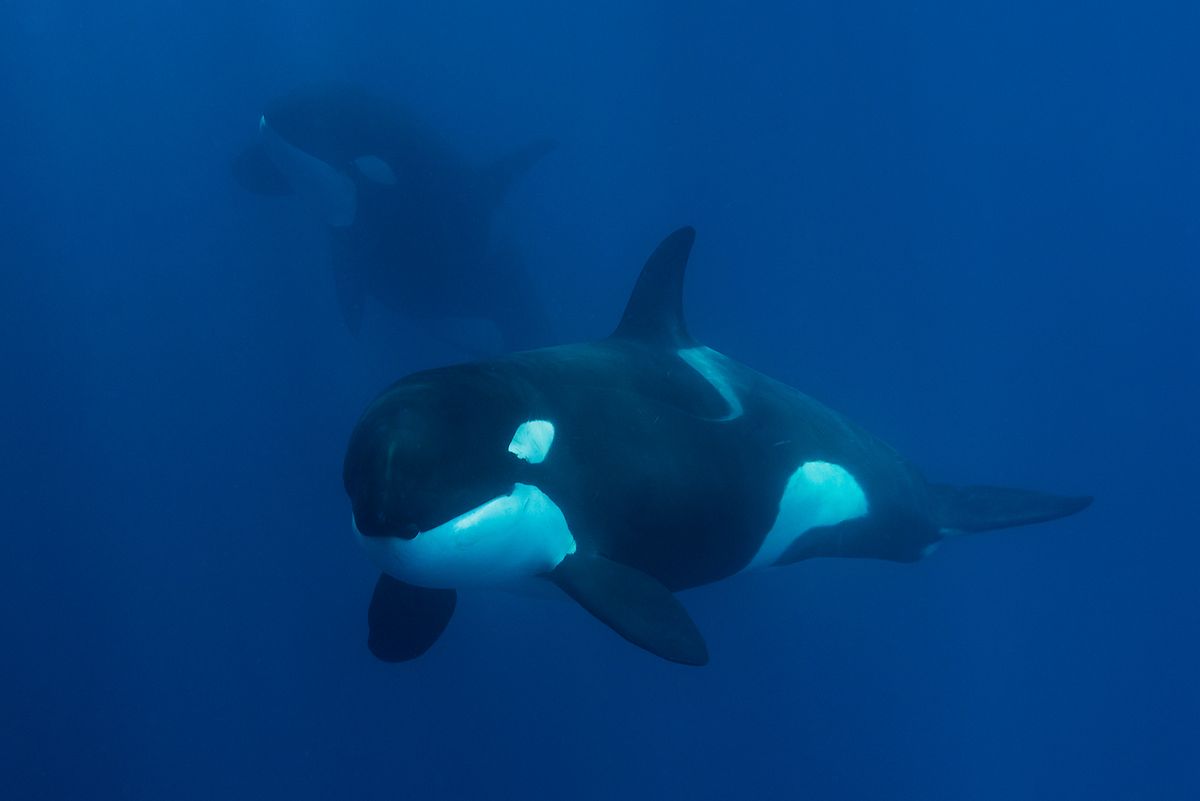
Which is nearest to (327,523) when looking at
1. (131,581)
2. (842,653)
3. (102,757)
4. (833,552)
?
(131,581)

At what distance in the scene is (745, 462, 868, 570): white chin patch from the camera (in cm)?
598

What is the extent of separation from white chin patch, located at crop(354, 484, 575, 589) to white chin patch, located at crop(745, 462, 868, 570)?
207 cm

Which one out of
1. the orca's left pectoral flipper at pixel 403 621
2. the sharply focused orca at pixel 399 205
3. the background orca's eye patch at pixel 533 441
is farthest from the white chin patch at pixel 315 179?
the background orca's eye patch at pixel 533 441

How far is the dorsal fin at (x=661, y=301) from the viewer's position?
615 cm

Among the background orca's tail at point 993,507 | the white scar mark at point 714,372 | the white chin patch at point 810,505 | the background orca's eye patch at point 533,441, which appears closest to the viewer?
the background orca's eye patch at point 533,441

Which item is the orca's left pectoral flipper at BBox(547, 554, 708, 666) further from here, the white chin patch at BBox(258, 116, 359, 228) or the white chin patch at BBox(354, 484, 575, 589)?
the white chin patch at BBox(258, 116, 359, 228)

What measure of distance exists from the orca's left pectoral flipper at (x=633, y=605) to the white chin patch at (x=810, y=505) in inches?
69.6

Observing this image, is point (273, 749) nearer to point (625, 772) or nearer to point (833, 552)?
point (625, 772)

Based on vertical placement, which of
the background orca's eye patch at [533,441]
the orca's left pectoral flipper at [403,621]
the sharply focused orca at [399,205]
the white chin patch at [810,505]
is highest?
the sharply focused orca at [399,205]

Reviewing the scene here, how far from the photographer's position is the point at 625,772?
10523mm

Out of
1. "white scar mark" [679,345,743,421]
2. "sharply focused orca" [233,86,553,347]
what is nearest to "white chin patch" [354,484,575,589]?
"white scar mark" [679,345,743,421]

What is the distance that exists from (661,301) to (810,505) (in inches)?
68.5

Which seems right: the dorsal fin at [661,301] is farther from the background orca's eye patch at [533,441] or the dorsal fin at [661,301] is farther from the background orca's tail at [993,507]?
the background orca's tail at [993,507]

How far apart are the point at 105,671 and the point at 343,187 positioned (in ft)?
22.7
